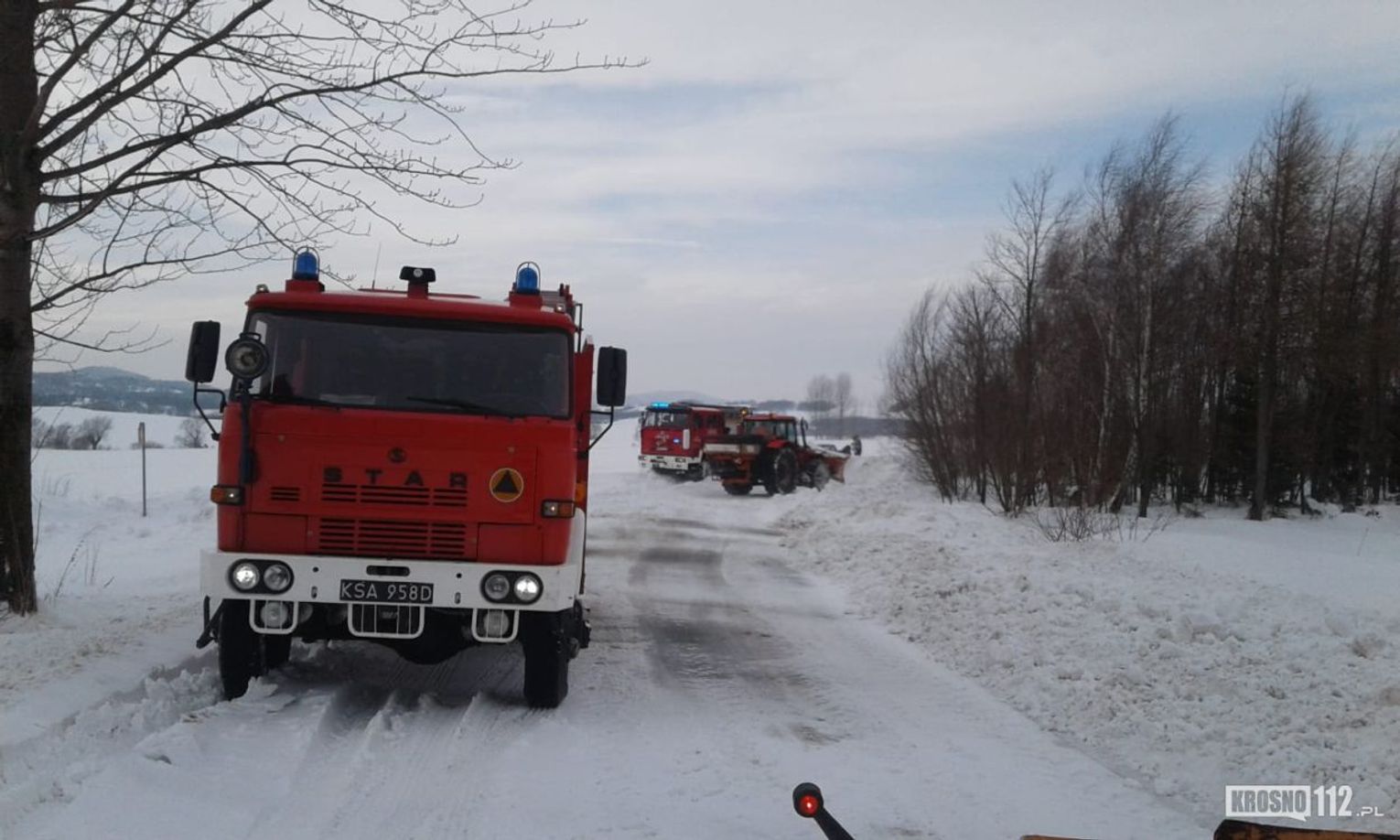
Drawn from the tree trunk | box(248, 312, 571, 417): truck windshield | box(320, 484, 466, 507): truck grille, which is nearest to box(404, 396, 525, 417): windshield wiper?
box(248, 312, 571, 417): truck windshield

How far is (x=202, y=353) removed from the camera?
6.82m

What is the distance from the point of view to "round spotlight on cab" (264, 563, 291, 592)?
614 cm

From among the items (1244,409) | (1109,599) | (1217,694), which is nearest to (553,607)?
(1217,694)

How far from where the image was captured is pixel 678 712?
688cm

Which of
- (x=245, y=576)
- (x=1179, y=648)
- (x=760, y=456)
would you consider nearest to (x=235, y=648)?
(x=245, y=576)

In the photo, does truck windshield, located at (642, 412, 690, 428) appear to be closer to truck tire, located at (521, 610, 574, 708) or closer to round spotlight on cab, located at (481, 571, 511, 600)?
truck tire, located at (521, 610, 574, 708)

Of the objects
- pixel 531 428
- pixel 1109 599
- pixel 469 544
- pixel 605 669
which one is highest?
pixel 531 428

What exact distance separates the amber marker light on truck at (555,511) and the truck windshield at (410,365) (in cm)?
Answer: 63

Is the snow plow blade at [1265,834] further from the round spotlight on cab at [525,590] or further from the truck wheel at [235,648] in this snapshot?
the truck wheel at [235,648]

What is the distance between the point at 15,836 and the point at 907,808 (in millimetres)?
3796

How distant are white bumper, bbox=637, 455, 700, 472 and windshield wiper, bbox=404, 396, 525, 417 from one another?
2717 cm

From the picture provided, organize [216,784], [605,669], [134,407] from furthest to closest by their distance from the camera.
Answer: [134,407]
[605,669]
[216,784]

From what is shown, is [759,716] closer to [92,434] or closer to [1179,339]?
[1179,339]

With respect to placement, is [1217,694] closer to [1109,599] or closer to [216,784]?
[1109,599]
